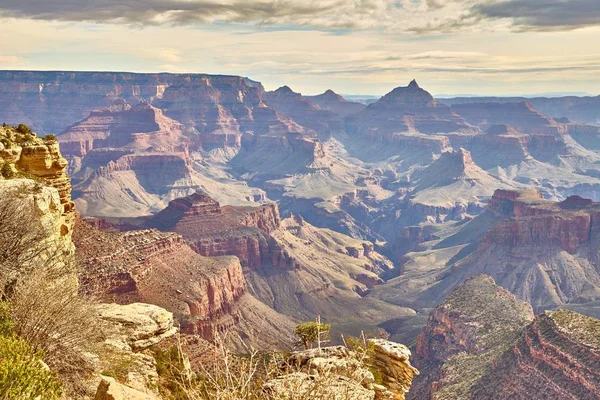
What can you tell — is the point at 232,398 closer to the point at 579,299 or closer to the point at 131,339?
the point at 131,339

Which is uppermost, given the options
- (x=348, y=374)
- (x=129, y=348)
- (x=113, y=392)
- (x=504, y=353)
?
(x=113, y=392)

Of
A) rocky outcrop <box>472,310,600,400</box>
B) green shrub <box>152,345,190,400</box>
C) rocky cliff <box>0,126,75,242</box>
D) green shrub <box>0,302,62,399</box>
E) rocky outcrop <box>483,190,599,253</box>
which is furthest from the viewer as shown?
rocky outcrop <box>483,190,599,253</box>

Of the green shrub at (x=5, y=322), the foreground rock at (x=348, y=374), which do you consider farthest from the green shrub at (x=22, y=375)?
the foreground rock at (x=348, y=374)

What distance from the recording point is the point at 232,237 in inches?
5305

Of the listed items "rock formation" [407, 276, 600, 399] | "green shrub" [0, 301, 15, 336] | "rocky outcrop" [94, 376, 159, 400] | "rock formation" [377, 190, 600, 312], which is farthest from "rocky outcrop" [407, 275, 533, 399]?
"rock formation" [377, 190, 600, 312]

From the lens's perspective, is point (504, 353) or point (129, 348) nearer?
point (129, 348)

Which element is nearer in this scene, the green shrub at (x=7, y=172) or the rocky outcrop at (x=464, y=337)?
the green shrub at (x=7, y=172)

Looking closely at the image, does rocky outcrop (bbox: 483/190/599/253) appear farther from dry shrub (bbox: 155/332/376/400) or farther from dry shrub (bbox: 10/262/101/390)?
dry shrub (bbox: 10/262/101/390)

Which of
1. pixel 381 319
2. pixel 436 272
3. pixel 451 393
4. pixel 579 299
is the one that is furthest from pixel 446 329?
pixel 436 272

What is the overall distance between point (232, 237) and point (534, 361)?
85.0m

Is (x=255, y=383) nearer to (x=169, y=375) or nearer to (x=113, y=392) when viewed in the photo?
(x=113, y=392)

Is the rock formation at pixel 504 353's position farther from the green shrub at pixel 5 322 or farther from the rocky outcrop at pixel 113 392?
the green shrub at pixel 5 322

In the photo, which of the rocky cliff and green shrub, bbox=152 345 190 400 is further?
the rocky cliff

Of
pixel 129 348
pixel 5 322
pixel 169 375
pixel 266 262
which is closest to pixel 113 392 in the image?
pixel 5 322
